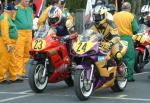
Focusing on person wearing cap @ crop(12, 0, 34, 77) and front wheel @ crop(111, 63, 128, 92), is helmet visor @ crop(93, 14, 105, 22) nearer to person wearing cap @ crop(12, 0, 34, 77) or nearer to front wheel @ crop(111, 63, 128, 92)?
front wheel @ crop(111, 63, 128, 92)

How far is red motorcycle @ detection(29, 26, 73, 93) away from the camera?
1136 cm

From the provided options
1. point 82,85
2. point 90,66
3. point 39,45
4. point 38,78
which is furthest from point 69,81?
point 82,85

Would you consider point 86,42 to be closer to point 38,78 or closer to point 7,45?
point 38,78

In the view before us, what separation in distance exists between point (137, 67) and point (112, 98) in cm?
463

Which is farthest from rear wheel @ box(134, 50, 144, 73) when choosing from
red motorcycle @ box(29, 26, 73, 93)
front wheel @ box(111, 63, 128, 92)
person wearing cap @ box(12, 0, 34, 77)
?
red motorcycle @ box(29, 26, 73, 93)

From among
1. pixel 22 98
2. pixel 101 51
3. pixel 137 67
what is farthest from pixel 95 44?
pixel 137 67

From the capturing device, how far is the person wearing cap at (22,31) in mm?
14305

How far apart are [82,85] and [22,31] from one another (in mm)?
4457

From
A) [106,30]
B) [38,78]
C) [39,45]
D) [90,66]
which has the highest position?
[106,30]

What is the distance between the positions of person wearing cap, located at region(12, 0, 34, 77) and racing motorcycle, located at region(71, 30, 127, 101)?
3.22 metres

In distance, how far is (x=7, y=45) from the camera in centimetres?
1330

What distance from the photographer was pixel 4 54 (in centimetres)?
1341

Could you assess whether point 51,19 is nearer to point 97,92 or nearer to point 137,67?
point 97,92

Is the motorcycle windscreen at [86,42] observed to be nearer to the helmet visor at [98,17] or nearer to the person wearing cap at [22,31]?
the helmet visor at [98,17]
